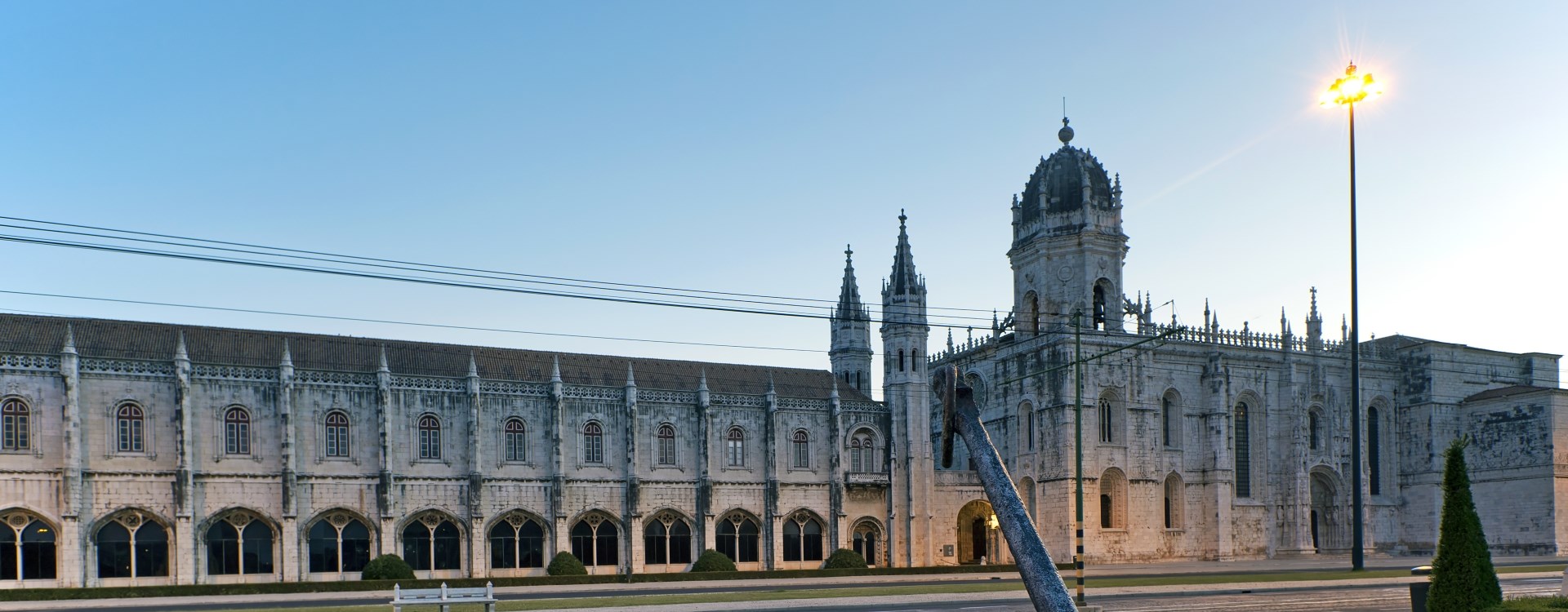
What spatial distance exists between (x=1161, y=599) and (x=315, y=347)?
121ft

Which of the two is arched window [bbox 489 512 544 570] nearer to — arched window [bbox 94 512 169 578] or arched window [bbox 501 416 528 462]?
arched window [bbox 501 416 528 462]

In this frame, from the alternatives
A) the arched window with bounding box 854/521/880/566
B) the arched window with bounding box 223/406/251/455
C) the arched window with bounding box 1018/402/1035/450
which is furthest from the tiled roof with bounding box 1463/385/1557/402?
the arched window with bounding box 223/406/251/455

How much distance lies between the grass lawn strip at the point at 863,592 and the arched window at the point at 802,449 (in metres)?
18.9

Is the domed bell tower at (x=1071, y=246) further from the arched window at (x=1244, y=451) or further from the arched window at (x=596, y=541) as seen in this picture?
the arched window at (x=596, y=541)

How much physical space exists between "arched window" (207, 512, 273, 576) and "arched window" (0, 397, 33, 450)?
281 inches

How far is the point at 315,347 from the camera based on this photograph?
51.7 metres

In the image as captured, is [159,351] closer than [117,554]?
No

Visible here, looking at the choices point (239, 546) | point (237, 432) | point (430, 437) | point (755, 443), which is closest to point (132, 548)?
point (239, 546)

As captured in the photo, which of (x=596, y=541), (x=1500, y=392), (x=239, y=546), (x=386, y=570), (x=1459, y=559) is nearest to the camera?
(x=1459, y=559)

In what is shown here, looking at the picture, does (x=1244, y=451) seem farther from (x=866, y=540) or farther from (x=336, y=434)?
(x=336, y=434)

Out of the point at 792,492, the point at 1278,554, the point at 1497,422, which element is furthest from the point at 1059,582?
the point at 1497,422

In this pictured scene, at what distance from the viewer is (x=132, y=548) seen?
4528 cm

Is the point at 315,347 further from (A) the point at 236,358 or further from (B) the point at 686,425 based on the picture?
(B) the point at 686,425

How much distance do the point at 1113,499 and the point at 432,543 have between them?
1314 inches
